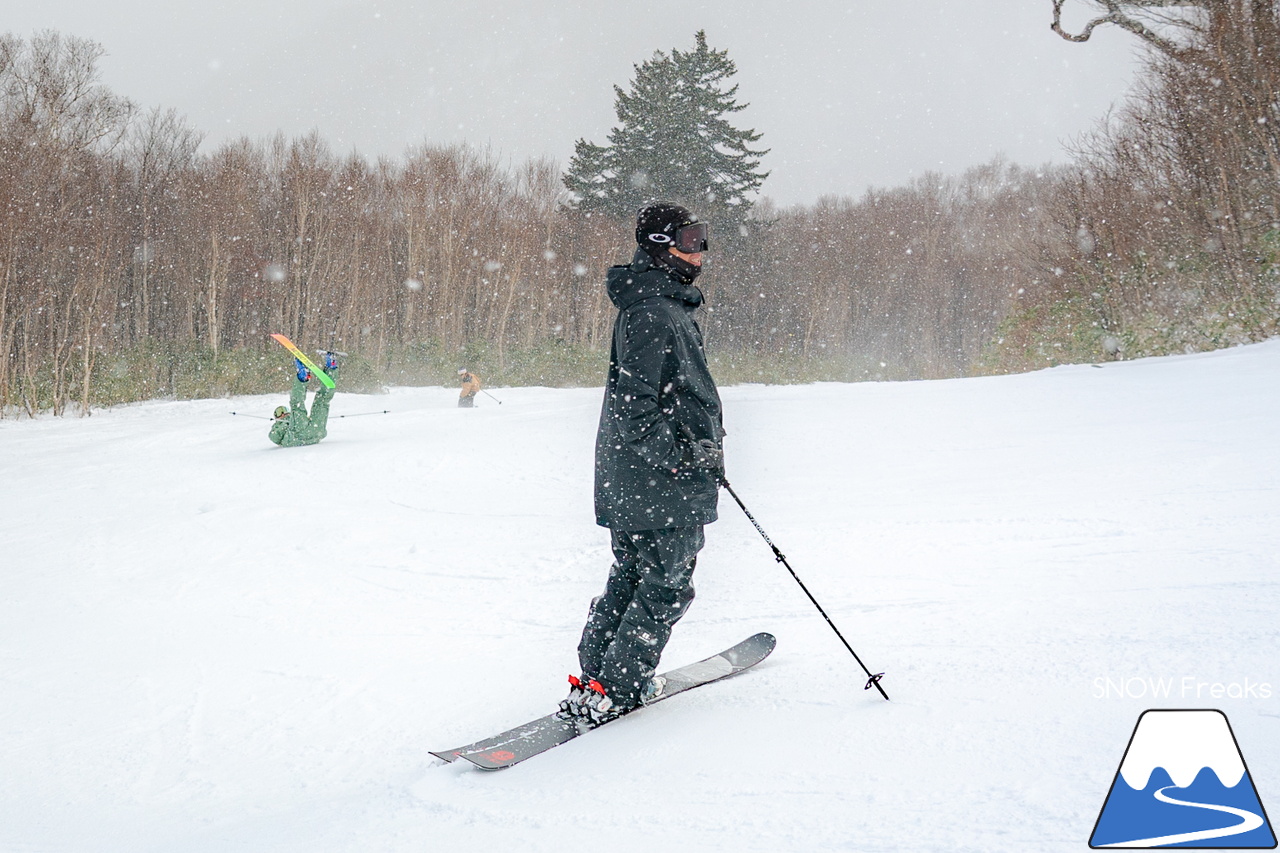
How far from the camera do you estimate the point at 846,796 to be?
7.04 feet

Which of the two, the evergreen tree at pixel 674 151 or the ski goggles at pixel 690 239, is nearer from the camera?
the ski goggles at pixel 690 239

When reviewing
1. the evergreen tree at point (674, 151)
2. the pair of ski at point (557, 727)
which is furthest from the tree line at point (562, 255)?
the pair of ski at point (557, 727)

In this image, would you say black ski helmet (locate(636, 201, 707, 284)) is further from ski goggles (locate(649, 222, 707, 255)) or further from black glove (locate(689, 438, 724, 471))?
black glove (locate(689, 438, 724, 471))

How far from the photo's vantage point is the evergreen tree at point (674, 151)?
99.3ft

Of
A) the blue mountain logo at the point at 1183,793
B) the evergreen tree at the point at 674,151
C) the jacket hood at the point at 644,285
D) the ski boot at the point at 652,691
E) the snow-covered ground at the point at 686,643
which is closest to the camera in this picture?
the blue mountain logo at the point at 1183,793

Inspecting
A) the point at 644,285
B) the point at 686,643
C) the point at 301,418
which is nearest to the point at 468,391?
the point at 301,418

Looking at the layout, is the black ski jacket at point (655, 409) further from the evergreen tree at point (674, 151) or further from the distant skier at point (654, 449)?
the evergreen tree at point (674, 151)

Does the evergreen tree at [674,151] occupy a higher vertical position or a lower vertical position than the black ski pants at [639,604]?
higher

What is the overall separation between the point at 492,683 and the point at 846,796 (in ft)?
5.82

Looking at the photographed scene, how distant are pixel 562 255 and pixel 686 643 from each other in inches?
1151

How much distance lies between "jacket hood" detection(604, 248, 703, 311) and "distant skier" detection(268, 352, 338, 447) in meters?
8.57

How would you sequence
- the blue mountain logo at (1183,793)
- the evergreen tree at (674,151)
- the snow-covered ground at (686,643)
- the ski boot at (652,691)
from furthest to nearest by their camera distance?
the evergreen tree at (674,151) → the ski boot at (652,691) → the snow-covered ground at (686,643) → the blue mountain logo at (1183,793)

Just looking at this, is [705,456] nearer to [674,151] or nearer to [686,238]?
[686,238]

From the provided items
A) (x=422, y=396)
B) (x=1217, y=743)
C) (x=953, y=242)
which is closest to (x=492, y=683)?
(x=1217, y=743)
